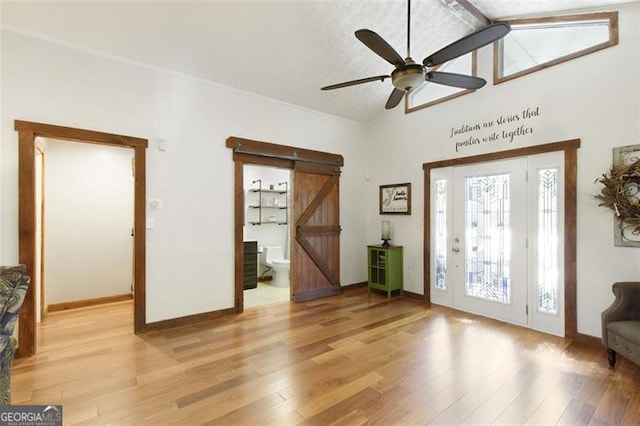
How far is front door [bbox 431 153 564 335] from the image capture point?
3332mm

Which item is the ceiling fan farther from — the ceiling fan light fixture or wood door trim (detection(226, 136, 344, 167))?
wood door trim (detection(226, 136, 344, 167))

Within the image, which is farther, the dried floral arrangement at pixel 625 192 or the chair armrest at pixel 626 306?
the dried floral arrangement at pixel 625 192

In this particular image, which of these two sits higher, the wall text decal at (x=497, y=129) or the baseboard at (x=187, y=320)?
the wall text decal at (x=497, y=129)

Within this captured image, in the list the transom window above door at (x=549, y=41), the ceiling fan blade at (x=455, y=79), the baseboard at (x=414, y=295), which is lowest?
the baseboard at (x=414, y=295)

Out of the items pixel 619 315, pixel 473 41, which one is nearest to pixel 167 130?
pixel 473 41

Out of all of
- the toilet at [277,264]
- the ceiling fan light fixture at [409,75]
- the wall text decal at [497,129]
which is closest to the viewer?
the ceiling fan light fixture at [409,75]

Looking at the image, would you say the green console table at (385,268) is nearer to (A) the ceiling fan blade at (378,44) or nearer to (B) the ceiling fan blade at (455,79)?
(B) the ceiling fan blade at (455,79)

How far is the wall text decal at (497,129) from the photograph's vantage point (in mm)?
3506

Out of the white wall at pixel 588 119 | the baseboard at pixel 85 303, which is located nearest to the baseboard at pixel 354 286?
the white wall at pixel 588 119

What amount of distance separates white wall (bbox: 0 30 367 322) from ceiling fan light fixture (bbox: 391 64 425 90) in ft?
8.05

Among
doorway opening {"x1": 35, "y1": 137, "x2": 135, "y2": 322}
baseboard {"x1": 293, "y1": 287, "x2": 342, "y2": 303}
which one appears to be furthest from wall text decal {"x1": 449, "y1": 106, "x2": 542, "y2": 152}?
doorway opening {"x1": 35, "y1": 137, "x2": 135, "y2": 322}

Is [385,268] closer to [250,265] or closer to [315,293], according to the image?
[315,293]

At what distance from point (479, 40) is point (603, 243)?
249cm

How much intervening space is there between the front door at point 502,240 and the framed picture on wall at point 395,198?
450mm
